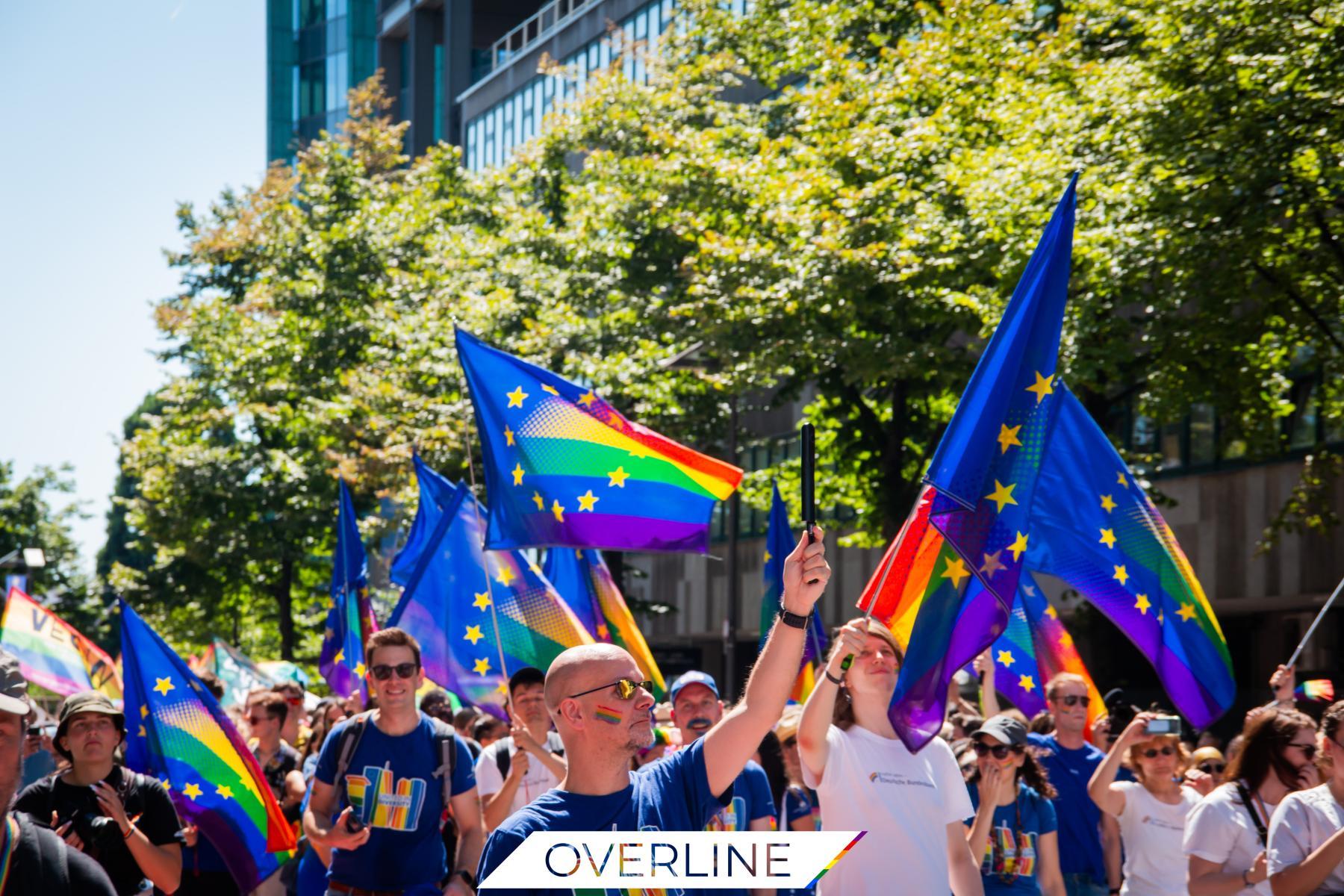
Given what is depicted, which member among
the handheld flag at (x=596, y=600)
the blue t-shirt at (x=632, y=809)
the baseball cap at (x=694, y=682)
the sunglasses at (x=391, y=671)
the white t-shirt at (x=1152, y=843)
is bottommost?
the white t-shirt at (x=1152, y=843)

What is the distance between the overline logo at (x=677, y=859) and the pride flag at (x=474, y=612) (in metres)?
7.98

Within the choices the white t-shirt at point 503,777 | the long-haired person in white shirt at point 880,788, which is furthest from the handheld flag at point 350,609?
the long-haired person in white shirt at point 880,788

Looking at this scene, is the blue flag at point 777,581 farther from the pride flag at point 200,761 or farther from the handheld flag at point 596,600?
the pride flag at point 200,761

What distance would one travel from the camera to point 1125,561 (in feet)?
33.0

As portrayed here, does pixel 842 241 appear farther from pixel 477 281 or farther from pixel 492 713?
pixel 477 281

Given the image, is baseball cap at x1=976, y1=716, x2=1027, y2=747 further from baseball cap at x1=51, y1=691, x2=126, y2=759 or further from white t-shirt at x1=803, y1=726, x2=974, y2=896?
baseball cap at x1=51, y1=691, x2=126, y2=759

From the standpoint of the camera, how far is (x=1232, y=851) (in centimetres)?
668

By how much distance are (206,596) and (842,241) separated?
76.0 ft

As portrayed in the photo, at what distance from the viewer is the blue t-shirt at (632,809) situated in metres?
4.06

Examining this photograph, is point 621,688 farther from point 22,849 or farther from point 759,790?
point 759,790

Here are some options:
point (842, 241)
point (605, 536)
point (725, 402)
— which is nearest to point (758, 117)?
point (725, 402)

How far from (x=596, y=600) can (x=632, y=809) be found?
27.5ft

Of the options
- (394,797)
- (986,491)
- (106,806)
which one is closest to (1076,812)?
(986,491)

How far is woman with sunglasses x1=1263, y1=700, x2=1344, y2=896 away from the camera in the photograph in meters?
5.75
